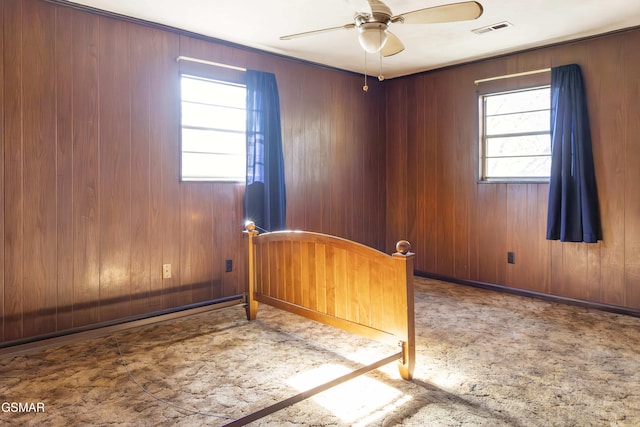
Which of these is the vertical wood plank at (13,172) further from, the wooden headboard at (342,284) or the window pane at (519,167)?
the window pane at (519,167)

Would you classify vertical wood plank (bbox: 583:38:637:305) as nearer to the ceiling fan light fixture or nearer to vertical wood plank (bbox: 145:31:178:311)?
the ceiling fan light fixture

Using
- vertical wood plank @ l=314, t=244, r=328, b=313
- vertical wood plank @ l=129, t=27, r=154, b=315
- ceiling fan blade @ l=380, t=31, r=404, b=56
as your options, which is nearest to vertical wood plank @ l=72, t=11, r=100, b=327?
vertical wood plank @ l=129, t=27, r=154, b=315

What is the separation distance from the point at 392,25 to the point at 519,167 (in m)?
2.02

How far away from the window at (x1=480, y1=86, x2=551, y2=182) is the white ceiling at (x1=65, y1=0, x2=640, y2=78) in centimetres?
49

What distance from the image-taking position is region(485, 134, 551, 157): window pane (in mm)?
4277

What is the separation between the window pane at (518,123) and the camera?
4.26 meters

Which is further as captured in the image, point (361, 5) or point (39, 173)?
point (39, 173)

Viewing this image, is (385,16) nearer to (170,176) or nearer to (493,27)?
(493,27)

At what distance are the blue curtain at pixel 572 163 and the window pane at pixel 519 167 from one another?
0.30 meters

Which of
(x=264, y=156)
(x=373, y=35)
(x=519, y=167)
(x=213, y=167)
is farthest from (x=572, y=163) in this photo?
(x=213, y=167)

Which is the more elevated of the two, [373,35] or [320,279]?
[373,35]

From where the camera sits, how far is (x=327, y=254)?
284 centimetres

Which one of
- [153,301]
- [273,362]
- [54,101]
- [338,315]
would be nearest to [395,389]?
[338,315]

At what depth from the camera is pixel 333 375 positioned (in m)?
2.54
